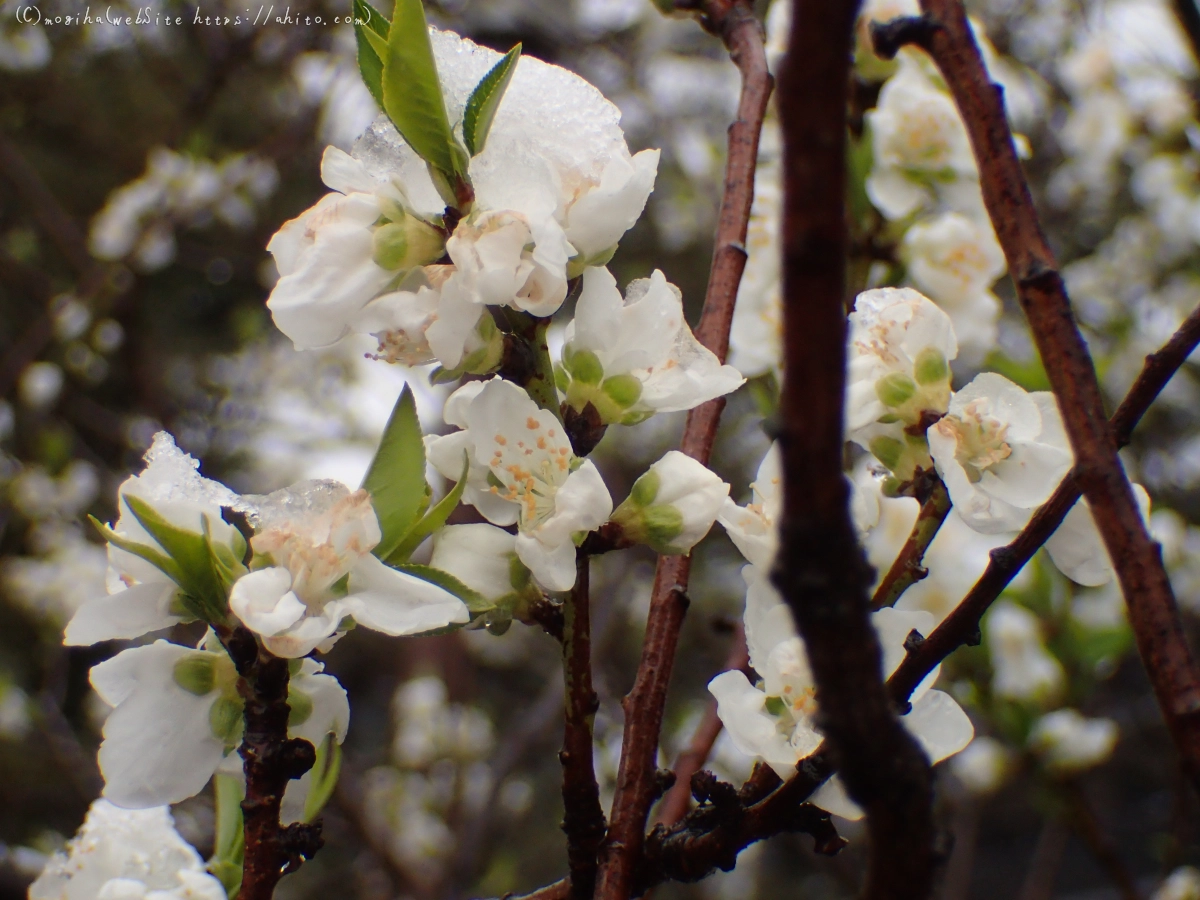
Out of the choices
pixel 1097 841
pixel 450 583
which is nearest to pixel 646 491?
pixel 450 583

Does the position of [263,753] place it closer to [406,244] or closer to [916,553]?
[406,244]

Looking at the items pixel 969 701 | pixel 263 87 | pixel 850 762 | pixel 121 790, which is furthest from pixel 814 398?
pixel 263 87

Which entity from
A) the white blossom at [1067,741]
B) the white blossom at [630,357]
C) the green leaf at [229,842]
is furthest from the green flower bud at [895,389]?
the white blossom at [1067,741]

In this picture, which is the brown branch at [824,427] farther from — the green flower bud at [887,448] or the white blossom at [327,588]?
the green flower bud at [887,448]

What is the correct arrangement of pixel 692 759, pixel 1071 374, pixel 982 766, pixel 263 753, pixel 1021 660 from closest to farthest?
pixel 1071 374, pixel 263 753, pixel 692 759, pixel 1021 660, pixel 982 766

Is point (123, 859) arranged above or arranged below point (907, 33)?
below

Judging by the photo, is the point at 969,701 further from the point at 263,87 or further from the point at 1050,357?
the point at 263,87
